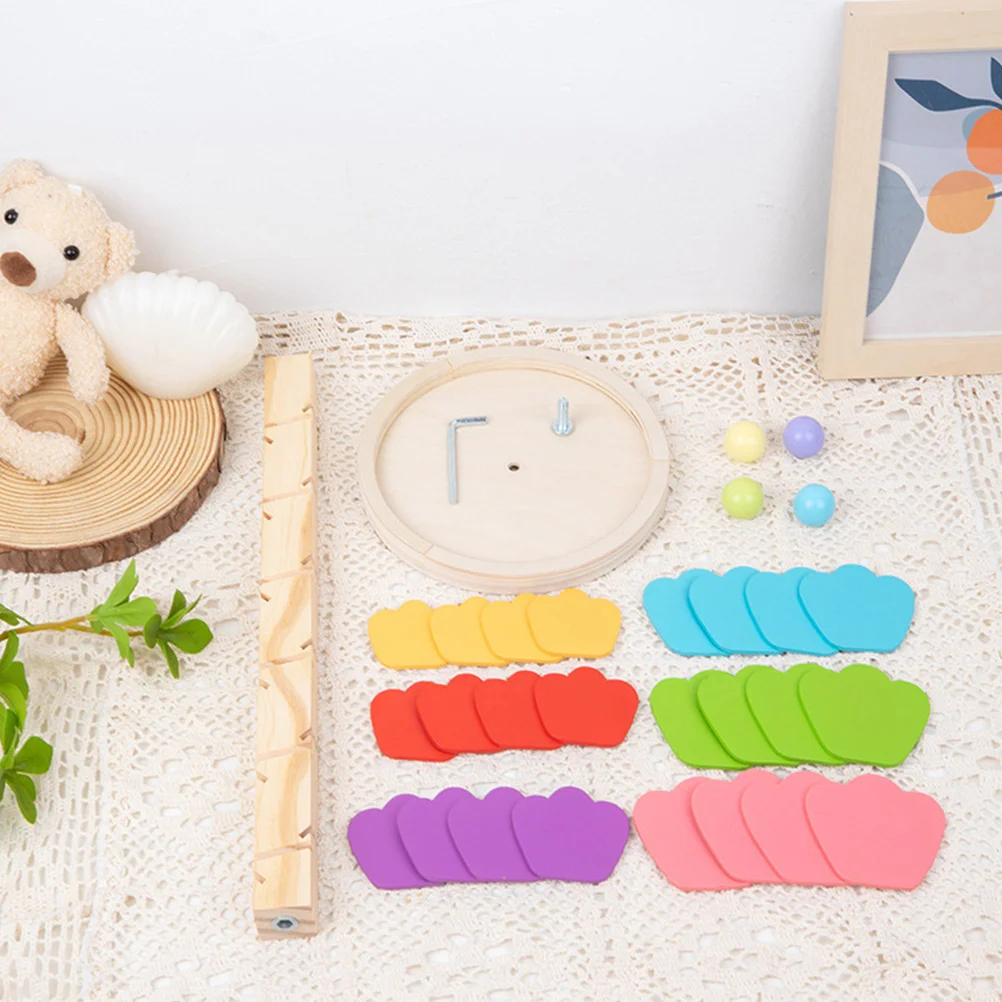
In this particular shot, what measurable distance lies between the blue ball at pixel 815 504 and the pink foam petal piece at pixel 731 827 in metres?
0.24

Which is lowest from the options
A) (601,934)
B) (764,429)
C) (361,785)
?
(601,934)

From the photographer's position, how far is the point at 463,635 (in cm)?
107

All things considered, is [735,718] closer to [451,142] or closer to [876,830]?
[876,830]

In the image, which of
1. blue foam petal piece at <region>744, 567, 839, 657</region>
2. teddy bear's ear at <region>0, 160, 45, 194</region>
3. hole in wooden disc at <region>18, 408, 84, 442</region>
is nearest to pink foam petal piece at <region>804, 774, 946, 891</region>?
blue foam petal piece at <region>744, 567, 839, 657</region>

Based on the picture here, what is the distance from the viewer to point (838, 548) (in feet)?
3.68

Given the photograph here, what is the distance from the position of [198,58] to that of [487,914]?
722 millimetres

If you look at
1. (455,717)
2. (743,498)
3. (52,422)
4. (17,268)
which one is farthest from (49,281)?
(743,498)

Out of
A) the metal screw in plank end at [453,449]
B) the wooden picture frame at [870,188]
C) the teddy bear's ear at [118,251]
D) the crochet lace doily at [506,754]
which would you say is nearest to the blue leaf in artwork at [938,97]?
the wooden picture frame at [870,188]

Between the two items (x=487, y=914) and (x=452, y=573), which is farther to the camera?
(x=452, y=573)

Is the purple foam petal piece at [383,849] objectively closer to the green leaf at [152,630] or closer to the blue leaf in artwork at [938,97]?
the green leaf at [152,630]

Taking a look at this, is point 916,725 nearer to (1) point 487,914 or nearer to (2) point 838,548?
(2) point 838,548

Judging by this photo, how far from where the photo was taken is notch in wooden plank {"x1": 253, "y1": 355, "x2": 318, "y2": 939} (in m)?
0.91

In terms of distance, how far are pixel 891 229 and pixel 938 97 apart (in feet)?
0.39

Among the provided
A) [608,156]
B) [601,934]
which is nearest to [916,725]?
[601,934]
